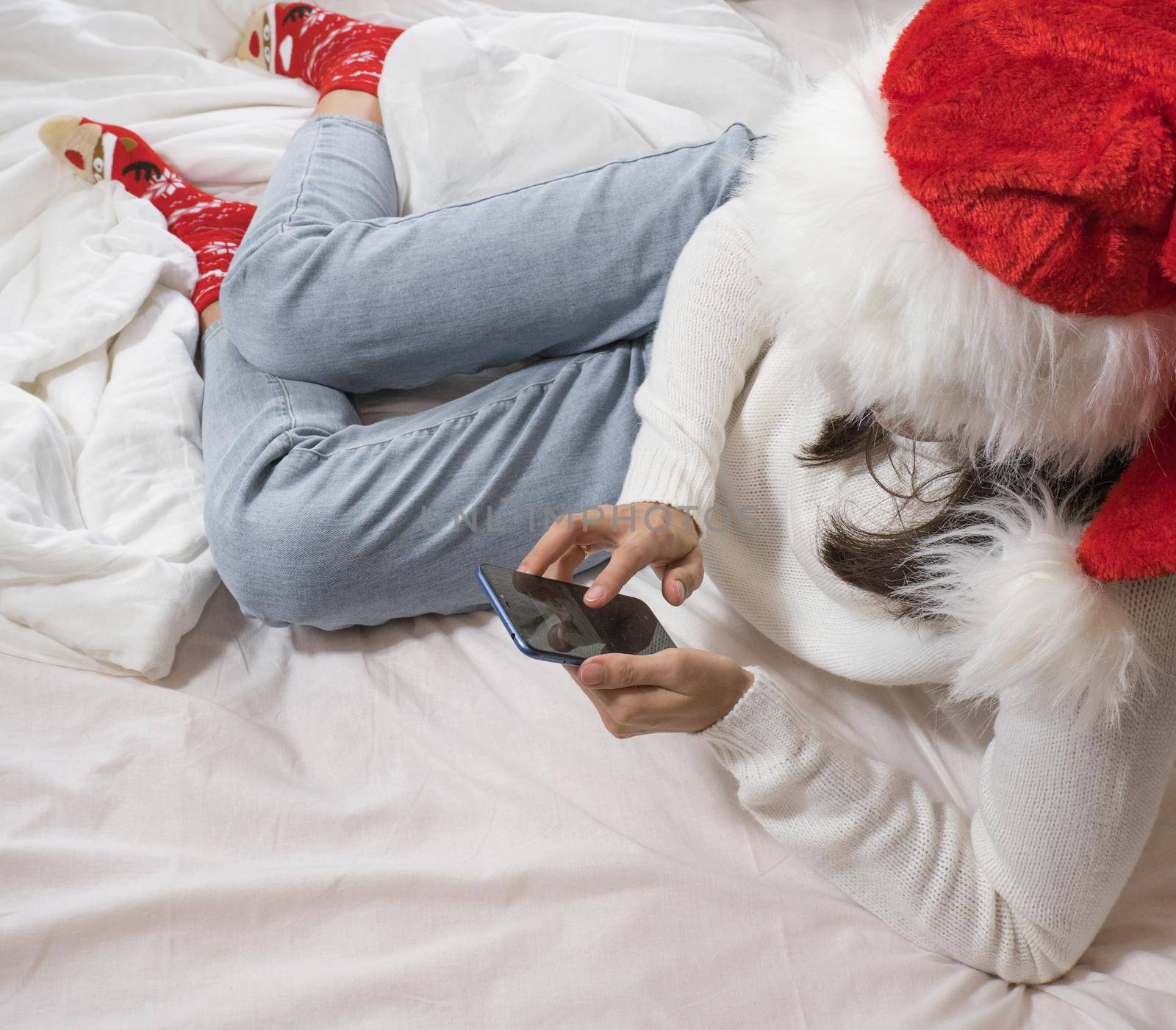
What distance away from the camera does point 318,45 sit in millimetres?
1262

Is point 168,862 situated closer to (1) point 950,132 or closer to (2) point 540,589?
(2) point 540,589

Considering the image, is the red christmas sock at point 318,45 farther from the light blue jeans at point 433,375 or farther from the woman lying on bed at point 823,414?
the light blue jeans at point 433,375

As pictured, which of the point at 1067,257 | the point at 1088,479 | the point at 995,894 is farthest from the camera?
the point at 995,894

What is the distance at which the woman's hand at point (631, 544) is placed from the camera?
71 centimetres

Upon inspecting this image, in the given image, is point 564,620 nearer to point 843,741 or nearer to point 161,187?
point 843,741

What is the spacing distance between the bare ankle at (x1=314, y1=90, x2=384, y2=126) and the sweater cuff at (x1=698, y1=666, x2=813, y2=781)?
85 cm

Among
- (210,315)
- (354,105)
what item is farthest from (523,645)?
(354,105)

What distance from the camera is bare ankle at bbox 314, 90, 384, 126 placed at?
1.13 m

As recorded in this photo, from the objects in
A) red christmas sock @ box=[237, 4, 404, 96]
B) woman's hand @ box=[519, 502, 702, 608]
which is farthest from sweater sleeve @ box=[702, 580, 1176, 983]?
red christmas sock @ box=[237, 4, 404, 96]

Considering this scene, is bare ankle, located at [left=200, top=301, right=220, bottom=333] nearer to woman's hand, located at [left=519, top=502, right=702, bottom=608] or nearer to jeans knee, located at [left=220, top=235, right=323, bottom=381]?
jeans knee, located at [left=220, top=235, right=323, bottom=381]

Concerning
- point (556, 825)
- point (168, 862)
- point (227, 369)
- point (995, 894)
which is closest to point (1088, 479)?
point (995, 894)

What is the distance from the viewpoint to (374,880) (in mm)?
658

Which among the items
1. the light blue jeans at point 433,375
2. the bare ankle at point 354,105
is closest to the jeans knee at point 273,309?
the light blue jeans at point 433,375

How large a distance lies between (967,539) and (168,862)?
0.59 metres
